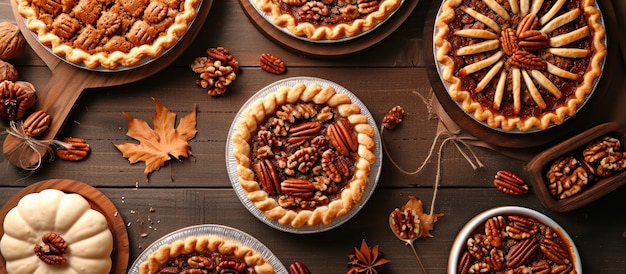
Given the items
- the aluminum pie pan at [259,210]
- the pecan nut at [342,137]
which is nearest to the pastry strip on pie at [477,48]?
the aluminum pie pan at [259,210]

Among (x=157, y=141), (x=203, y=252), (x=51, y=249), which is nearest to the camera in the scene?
(x=51, y=249)

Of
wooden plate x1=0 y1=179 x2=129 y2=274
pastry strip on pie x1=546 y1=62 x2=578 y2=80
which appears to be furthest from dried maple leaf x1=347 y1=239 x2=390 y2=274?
pastry strip on pie x1=546 y1=62 x2=578 y2=80

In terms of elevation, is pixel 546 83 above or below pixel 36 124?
above

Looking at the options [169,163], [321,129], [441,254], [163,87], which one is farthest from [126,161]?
[441,254]

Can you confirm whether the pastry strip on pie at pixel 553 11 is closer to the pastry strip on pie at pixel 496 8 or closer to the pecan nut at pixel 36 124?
the pastry strip on pie at pixel 496 8

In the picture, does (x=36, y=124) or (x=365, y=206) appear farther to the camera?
(x=365, y=206)

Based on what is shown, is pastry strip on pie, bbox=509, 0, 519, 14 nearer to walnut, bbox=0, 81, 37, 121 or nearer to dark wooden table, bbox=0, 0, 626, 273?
dark wooden table, bbox=0, 0, 626, 273

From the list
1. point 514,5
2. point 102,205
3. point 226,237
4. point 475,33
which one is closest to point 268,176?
point 226,237

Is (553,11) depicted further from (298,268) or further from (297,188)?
(298,268)
